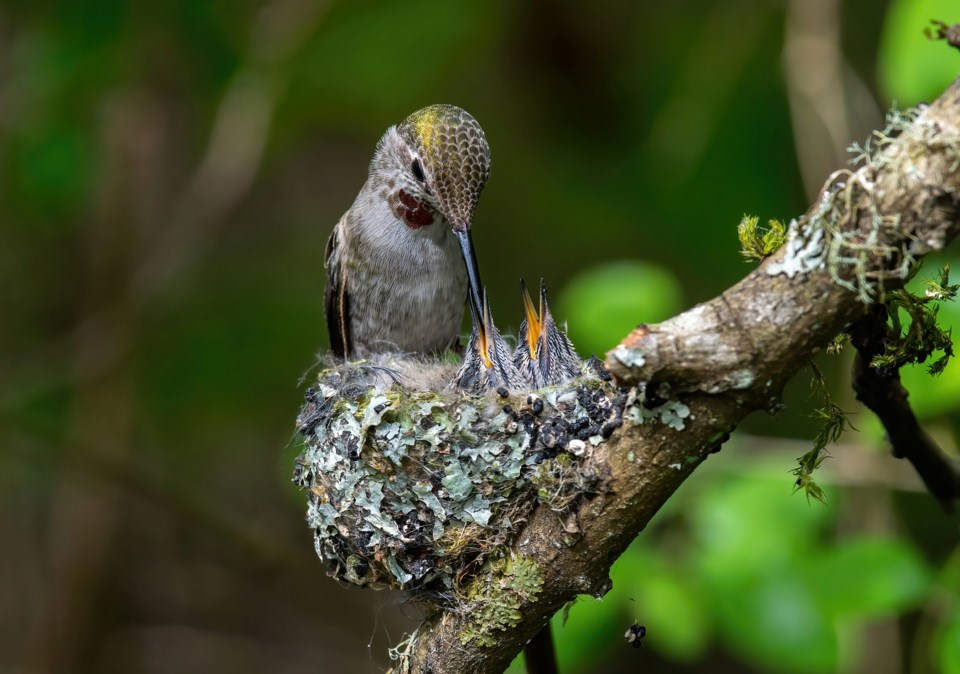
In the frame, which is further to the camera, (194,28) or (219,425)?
(219,425)

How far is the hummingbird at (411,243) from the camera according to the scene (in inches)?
125

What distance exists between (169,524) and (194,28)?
2.86 metres

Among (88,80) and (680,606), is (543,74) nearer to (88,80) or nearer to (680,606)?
(88,80)

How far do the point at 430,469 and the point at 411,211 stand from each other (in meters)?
1.15

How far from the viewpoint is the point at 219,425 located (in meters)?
5.82

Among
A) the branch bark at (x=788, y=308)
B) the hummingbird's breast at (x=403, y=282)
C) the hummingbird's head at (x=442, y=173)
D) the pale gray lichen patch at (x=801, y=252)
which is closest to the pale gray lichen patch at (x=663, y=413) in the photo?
the branch bark at (x=788, y=308)

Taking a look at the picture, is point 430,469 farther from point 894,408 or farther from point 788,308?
point 788,308

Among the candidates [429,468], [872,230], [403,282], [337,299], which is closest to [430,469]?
[429,468]


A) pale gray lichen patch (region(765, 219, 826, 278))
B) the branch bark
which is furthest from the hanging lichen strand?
pale gray lichen patch (region(765, 219, 826, 278))

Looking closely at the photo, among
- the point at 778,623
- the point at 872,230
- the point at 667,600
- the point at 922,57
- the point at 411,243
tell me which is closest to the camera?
the point at 872,230

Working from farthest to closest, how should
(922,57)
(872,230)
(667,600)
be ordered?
(667,600), (922,57), (872,230)

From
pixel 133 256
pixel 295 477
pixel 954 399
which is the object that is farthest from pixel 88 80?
pixel 954 399

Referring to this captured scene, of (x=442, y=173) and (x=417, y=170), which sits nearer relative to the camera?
(x=442, y=173)

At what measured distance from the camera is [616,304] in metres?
3.09
